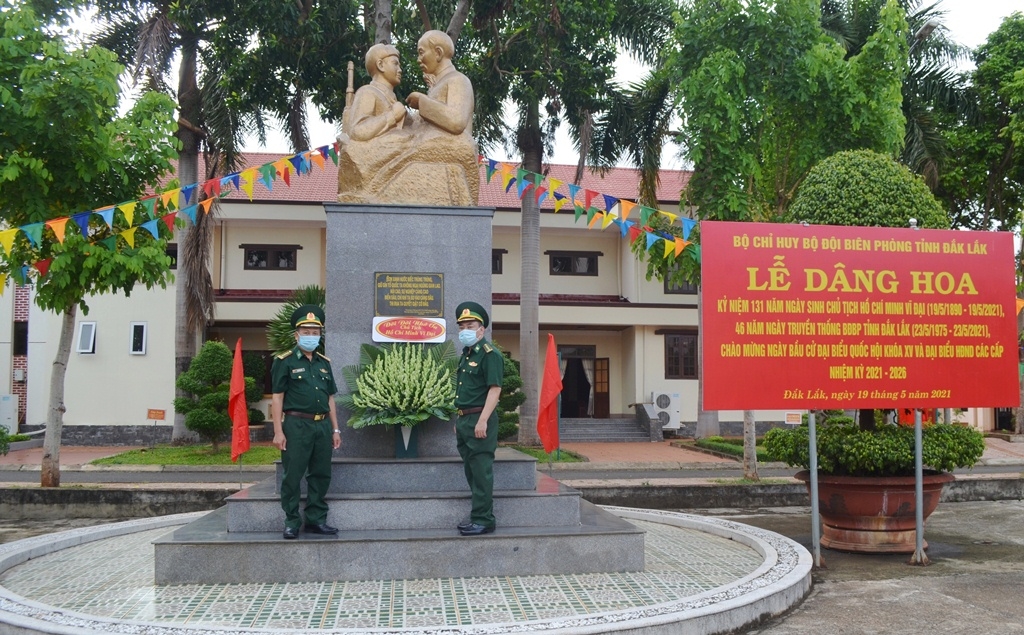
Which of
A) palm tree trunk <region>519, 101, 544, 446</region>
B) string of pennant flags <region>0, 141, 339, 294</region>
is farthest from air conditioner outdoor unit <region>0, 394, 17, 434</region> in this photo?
string of pennant flags <region>0, 141, 339, 294</region>

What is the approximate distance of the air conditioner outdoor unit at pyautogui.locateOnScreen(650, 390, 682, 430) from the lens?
26016mm

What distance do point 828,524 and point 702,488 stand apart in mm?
3785

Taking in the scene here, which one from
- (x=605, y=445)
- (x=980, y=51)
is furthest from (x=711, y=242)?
(x=980, y=51)

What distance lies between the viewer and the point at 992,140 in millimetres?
21656

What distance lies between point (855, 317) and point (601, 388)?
2069cm

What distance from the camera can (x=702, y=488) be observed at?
1241cm

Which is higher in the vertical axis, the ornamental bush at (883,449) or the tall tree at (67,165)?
the tall tree at (67,165)

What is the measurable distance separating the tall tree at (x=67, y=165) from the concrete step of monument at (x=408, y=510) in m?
4.43

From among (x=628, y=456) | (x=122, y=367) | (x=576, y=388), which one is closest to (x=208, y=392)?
(x=122, y=367)

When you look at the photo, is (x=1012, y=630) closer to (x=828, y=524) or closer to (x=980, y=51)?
(x=828, y=524)

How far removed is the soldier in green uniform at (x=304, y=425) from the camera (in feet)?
22.0

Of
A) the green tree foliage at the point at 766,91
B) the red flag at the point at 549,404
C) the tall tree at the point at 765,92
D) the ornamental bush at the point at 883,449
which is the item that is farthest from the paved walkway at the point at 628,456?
the ornamental bush at the point at 883,449

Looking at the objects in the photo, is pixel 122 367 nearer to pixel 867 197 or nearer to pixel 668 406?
pixel 668 406

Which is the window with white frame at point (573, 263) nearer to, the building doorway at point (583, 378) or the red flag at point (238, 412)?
the building doorway at point (583, 378)
